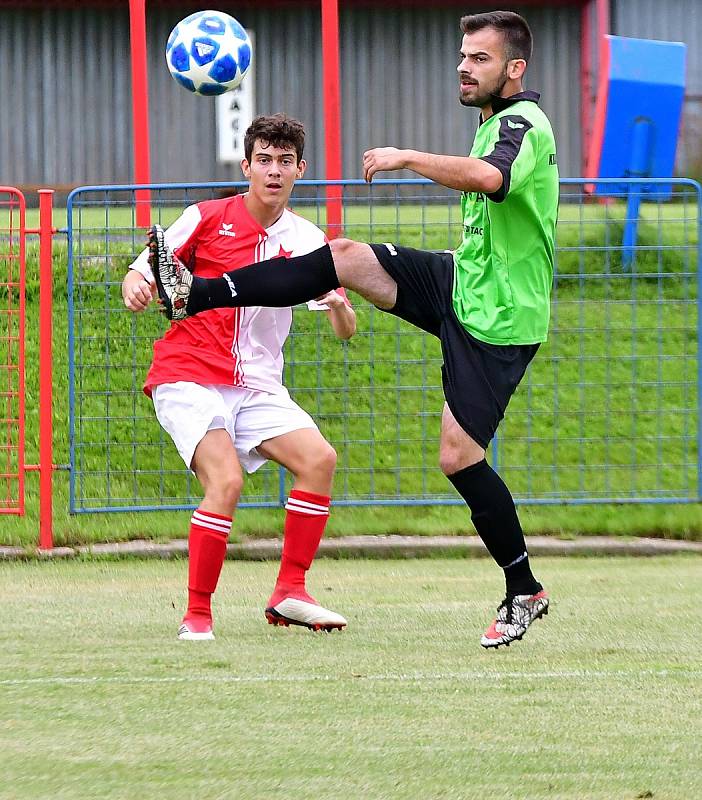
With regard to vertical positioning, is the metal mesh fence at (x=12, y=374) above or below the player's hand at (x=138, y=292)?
below

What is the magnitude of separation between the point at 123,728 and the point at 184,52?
6.27 metres

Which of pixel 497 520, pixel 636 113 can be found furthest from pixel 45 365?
pixel 636 113

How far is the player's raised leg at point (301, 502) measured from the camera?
5586 millimetres

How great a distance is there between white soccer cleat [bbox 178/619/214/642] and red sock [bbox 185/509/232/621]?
0.03m

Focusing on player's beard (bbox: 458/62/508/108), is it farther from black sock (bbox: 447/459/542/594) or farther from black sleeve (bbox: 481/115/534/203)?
black sock (bbox: 447/459/542/594)

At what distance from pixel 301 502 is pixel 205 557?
47 centimetres

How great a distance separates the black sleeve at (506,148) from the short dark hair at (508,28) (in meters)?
0.25

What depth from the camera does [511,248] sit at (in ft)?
16.8

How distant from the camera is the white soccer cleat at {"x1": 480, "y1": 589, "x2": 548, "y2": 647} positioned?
16.5ft

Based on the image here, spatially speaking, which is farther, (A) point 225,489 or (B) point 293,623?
(B) point 293,623

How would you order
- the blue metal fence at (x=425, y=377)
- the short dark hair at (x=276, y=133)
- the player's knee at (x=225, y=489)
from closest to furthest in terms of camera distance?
the player's knee at (x=225, y=489) < the short dark hair at (x=276, y=133) < the blue metal fence at (x=425, y=377)

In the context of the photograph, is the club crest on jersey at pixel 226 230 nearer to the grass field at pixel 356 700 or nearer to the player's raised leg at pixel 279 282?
the player's raised leg at pixel 279 282

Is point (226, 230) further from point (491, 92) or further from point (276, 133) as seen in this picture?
point (491, 92)

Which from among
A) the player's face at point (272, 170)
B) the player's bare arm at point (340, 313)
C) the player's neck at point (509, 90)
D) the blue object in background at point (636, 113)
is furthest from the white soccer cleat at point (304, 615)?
the blue object in background at point (636, 113)
